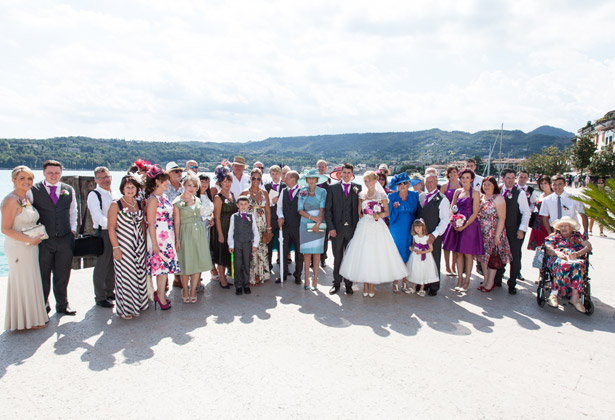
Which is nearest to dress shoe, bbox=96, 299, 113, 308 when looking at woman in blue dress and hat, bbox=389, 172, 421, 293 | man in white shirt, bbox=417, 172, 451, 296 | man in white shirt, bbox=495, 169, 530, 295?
woman in blue dress and hat, bbox=389, 172, 421, 293

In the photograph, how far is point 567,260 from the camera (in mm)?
A: 5156

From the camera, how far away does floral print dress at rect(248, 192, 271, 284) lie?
6265 mm

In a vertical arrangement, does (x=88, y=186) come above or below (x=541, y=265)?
above

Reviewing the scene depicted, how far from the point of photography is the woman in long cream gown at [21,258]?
14.0ft

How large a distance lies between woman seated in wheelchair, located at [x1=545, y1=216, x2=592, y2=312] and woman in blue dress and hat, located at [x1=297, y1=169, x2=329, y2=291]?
336cm

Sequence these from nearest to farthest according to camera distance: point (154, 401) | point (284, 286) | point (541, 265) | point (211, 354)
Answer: point (154, 401) → point (211, 354) → point (541, 265) → point (284, 286)

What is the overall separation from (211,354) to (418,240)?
3540 millimetres

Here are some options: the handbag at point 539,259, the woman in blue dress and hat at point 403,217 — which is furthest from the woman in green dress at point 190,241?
the handbag at point 539,259

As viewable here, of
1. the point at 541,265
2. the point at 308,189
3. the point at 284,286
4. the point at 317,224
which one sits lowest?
the point at 284,286

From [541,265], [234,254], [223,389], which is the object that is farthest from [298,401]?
[541,265]

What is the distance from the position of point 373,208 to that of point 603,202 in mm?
2928

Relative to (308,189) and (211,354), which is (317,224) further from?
(211,354)

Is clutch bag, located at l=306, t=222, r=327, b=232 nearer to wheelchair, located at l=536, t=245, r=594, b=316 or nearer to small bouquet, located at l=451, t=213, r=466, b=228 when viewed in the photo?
small bouquet, located at l=451, t=213, r=466, b=228

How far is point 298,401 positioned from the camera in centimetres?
303
